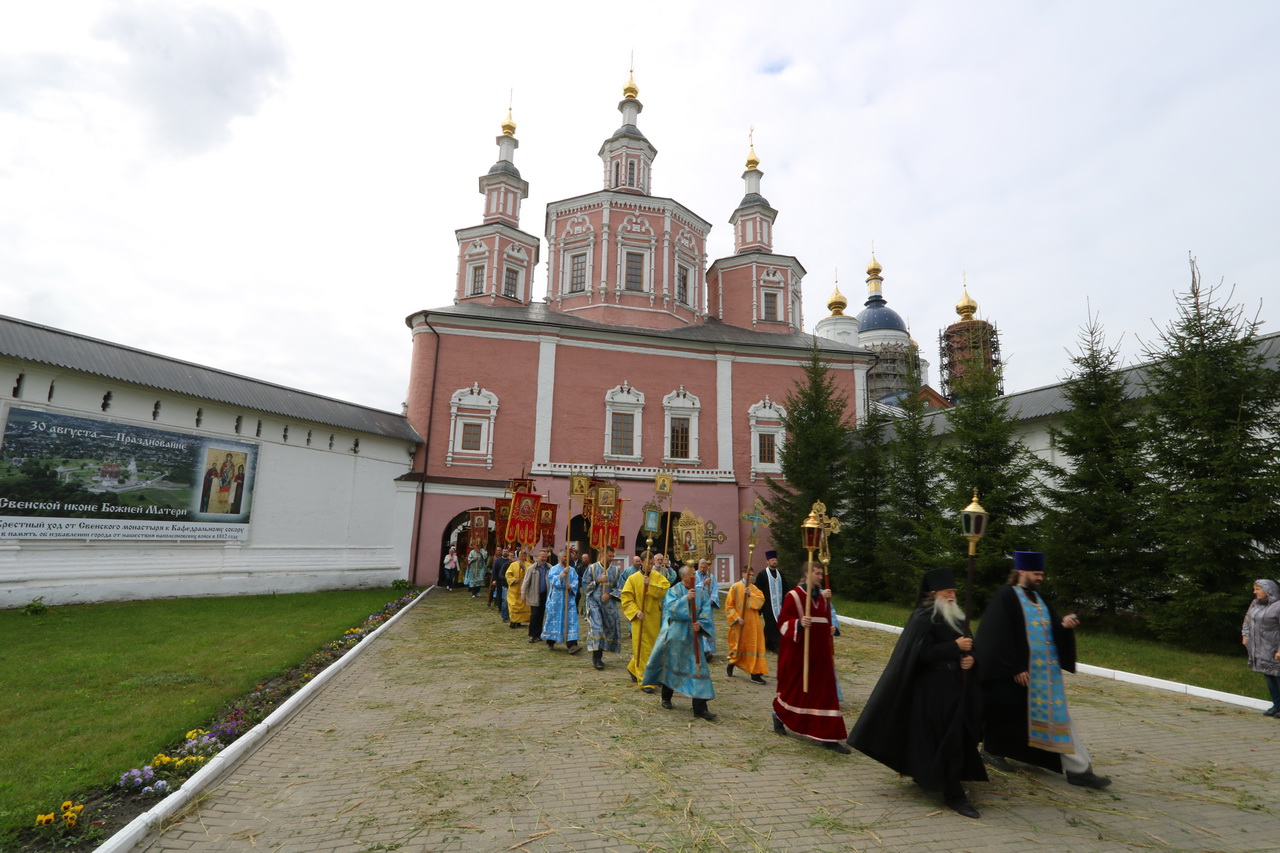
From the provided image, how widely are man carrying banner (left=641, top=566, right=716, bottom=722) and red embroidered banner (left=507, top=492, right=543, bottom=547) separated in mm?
9242

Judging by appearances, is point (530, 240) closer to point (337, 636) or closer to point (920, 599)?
point (337, 636)

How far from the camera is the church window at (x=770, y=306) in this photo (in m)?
30.0

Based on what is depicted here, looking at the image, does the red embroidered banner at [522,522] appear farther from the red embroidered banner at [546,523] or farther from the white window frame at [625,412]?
the white window frame at [625,412]

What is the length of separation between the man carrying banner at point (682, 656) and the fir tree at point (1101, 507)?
952 cm

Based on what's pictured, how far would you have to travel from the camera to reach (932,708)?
4.89 metres

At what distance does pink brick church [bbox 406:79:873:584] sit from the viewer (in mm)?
22719

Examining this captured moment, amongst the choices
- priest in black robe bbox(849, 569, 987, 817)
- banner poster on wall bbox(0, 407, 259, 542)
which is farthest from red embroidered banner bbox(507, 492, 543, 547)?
priest in black robe bbox(849, 569, 987, 817)

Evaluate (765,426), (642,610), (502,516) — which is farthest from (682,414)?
(642,610)

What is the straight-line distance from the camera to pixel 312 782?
4996 mm

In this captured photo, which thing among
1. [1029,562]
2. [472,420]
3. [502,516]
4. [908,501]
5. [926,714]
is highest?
[472,420]

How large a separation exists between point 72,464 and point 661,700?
45.2 ft

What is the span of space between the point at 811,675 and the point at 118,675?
8.19 meters

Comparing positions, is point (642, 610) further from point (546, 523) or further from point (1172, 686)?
point (546, 523)

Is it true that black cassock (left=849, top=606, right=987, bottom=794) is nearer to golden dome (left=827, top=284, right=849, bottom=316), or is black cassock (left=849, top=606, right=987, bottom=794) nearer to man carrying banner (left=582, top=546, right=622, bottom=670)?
man carrying banner (left=582, top=546, right=622, bottom=670)
